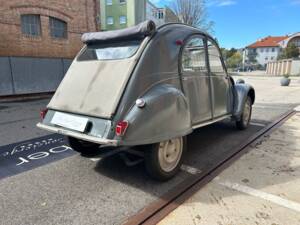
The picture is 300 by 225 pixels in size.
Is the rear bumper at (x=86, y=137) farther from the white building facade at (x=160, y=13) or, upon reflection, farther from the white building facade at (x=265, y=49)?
the white building facade at (x=265, y=49)

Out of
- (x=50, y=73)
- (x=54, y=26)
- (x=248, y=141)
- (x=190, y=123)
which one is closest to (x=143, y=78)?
(x=190, y=123)

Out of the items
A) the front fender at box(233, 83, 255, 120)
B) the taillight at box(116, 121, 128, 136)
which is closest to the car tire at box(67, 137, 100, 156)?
the taillight at box(116, 121, 128, 136)

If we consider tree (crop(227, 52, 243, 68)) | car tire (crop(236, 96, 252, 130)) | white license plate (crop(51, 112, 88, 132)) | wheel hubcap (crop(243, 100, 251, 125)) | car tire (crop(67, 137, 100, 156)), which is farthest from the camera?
tree (crop(227, 52, 243, 68))

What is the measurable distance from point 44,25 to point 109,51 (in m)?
10.8

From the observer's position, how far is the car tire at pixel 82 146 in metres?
4.00

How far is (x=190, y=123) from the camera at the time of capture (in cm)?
340

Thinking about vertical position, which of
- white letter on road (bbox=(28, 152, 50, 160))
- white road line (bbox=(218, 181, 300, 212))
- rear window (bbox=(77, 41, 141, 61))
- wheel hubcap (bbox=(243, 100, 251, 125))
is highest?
rear window (bbox=(77, 41, 141, 61))

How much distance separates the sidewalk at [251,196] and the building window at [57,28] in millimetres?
12438

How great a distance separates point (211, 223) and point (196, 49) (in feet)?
8.93

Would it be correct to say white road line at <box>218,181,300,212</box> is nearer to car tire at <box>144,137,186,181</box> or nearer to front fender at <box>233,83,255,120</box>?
car tire at <box>144,137,186,181</box>

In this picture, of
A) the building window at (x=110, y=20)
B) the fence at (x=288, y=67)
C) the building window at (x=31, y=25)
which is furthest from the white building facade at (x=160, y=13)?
the fence at (x=288, y=67)

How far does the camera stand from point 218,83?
14.7 feet

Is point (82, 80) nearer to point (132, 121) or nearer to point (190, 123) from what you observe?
point (132, 121)

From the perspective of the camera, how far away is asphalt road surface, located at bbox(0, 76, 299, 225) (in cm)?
257
